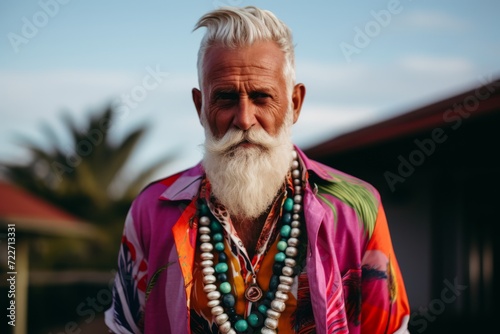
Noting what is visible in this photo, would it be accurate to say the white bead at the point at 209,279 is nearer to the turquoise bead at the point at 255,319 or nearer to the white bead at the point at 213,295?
the white bead at the point at 213,295

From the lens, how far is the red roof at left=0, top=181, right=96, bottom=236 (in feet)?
26.6

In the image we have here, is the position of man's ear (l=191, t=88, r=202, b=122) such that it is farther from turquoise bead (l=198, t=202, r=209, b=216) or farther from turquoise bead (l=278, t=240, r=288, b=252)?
turquoise bead (l=278, t=240, r=288, b=252)

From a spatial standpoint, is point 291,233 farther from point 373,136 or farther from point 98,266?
point 98,266

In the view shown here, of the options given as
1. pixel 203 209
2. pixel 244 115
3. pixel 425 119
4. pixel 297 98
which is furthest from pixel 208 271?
pixel 425 119

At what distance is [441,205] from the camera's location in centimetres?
712

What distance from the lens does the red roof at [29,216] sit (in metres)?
8.10

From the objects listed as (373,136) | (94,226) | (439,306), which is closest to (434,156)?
(373,136)

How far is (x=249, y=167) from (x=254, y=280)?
40 centimetres

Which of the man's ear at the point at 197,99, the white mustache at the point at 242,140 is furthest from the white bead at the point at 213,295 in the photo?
the man's ear at the point at 197,99

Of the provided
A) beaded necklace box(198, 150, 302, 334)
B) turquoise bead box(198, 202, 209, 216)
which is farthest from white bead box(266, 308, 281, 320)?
turquoise bead box(198, 202, 209, 216)

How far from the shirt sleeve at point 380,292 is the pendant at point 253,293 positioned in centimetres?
36

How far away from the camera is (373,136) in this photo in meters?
6.82

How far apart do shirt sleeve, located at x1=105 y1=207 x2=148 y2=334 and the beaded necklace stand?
23cm

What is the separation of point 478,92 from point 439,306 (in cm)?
253
